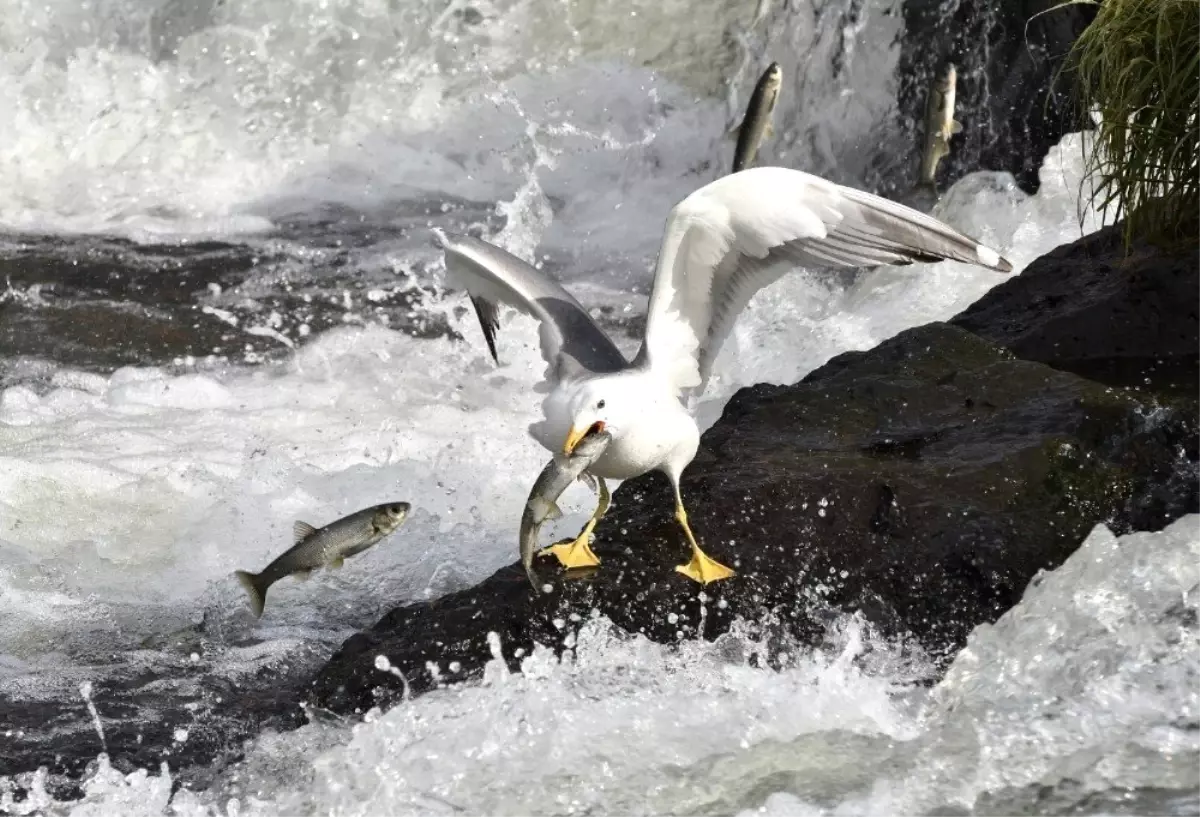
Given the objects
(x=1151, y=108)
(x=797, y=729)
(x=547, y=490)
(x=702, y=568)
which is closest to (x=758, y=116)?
(x=1151, y=108)

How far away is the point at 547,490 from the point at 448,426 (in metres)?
3.37

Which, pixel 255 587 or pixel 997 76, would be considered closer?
pixel 255 587

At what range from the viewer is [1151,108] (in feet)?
18.4

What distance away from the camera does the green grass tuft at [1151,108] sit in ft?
18.0

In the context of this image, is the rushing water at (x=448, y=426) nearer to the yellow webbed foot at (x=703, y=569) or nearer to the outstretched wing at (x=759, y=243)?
the yellow webbed foot at (x=703, y=569)

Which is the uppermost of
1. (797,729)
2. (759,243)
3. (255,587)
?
(759,243)

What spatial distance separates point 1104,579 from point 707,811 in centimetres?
130

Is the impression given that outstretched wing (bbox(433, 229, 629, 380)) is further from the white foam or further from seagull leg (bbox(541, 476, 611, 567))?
the white foam

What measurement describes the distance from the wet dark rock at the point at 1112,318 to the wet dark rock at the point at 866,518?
437 millimetres

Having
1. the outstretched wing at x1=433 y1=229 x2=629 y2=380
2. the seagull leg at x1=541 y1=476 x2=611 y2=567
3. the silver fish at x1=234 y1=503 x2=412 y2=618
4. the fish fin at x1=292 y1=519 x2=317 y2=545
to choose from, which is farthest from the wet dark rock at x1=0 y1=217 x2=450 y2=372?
the seagull leg at x1=541 y1=476 x2=611 y2=567

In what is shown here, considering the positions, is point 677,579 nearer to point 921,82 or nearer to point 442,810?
point 442,810

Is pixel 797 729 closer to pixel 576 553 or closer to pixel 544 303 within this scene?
pixel 576 553

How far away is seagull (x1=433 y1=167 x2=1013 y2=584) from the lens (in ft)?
14.2

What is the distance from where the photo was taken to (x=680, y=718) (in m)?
3.91
